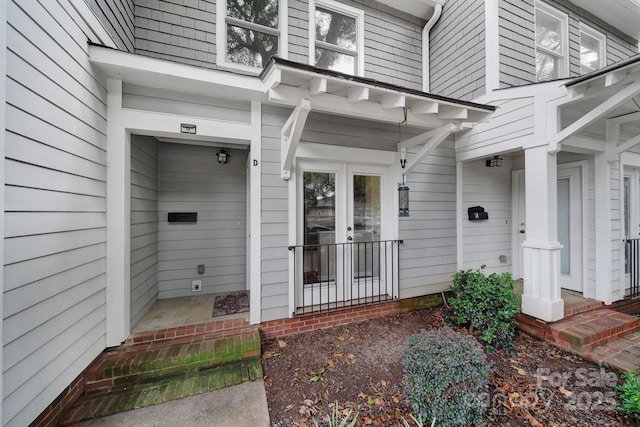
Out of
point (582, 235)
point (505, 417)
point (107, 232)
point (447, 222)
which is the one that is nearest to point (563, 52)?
point (582, 235)

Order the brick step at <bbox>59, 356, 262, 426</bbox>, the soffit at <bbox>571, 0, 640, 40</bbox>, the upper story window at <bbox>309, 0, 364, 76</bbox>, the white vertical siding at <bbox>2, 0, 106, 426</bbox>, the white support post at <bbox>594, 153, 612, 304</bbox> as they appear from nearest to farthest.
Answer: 1. the white vertical siding at <bbox>2, 0, 106, 426</bbox>
2. the brick step at <bbox>59, 356, 262, 426</bbox>
3. the white support post at <bbox>594, 153, 612, 304</bbox>
4. the upper story window at <bbox>309, 0, 364, 76</bbox>
5. the soffit at <bbox>571, 0, 640, 40</bbox>

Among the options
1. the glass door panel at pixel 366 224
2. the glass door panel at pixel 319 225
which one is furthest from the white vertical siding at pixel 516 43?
the glass door panel at pixel 319 225

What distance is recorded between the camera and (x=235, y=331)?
9.16ft

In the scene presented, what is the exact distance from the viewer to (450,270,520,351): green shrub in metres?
2.88

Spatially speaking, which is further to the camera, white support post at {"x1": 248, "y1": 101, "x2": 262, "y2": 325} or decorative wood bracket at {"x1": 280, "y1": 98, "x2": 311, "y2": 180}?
white support post at {"x1": 248, "y1": 101, "x2": 262, "y2": 325}

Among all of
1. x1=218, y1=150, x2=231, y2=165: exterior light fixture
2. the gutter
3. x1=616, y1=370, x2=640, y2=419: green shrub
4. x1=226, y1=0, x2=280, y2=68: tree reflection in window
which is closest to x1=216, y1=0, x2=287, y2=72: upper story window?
x1=226, y1=0, x2=280, y2=68: tree reflection in window

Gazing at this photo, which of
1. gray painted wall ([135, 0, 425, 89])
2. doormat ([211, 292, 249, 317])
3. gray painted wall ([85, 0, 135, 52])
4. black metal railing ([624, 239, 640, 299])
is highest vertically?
gray painted wall ([135, 0, 425, 89])

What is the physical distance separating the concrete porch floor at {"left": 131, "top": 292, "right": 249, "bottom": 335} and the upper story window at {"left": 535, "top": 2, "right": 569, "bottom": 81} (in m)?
6.22

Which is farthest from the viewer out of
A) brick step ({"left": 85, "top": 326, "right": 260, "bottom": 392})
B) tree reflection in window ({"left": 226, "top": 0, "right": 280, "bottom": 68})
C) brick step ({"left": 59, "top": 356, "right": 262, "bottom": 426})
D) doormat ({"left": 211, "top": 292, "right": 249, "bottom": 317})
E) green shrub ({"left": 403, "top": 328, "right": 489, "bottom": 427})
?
tree reflection in window ({"left": 226, "top": 0, "right": 280, "bottom": 68})

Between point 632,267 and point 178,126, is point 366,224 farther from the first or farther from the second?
point 632,267

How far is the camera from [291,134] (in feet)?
8.68

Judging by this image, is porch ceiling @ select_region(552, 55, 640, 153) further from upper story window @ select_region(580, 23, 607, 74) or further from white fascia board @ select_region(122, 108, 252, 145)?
white fascia board @ select_region(122, 108, 252, 145)

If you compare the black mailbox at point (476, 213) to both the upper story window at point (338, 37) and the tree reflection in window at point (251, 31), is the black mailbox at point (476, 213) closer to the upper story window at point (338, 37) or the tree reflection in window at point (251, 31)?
the upper story window at point (338, 37)

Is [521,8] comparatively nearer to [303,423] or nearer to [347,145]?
[347,145]
